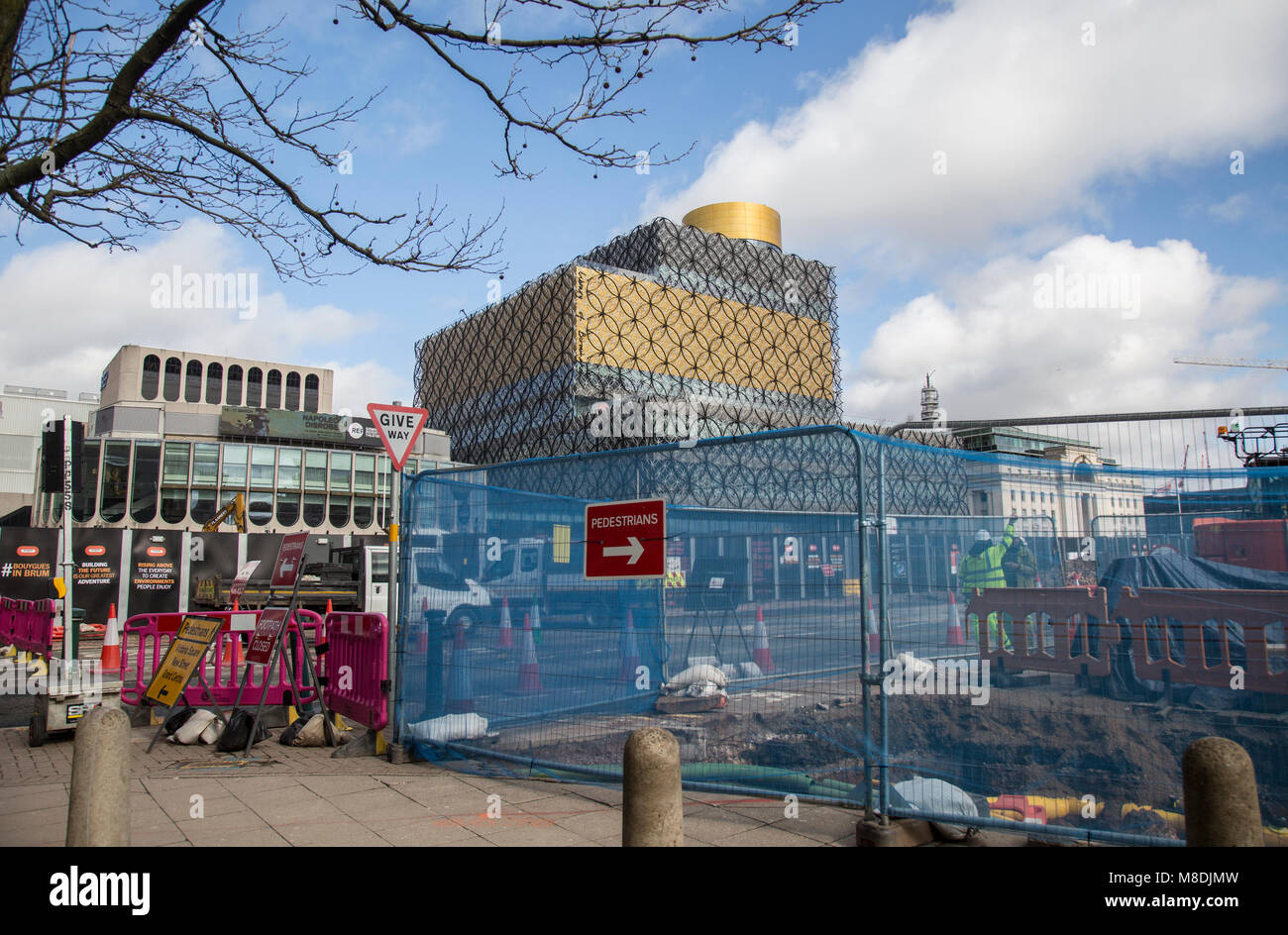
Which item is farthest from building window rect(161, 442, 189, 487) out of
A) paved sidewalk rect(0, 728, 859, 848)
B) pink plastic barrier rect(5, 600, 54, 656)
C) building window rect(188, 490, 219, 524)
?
paved sidewalk rect(0, 728, 859, 848)

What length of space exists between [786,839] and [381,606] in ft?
54.7

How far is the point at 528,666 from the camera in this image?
6871mm

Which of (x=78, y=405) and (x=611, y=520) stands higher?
(x=78, y=405)

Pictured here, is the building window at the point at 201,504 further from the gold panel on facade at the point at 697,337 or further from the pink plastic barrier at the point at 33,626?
the pink plastic barrier at the point at 33,626

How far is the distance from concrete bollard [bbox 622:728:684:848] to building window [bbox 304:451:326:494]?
6375 cm

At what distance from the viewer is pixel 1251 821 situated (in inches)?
119

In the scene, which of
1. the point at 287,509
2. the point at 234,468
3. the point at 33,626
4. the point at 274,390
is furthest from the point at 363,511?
the point at 33,626

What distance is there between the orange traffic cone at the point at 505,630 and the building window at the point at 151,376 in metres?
91.1

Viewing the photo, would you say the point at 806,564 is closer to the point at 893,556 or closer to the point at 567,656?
the point at 893,556

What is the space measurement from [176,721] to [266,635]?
116 centimetres

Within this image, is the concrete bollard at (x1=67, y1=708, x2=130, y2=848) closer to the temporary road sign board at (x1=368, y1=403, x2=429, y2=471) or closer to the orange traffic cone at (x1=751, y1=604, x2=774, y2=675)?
the orange traffic cone at (x1=751, y1=604, x2=774, y2=675)

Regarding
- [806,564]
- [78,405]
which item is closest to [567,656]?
[806,564]

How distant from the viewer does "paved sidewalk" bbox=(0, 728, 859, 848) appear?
17.0ft

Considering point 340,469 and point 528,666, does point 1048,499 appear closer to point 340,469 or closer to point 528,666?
point 528,666
